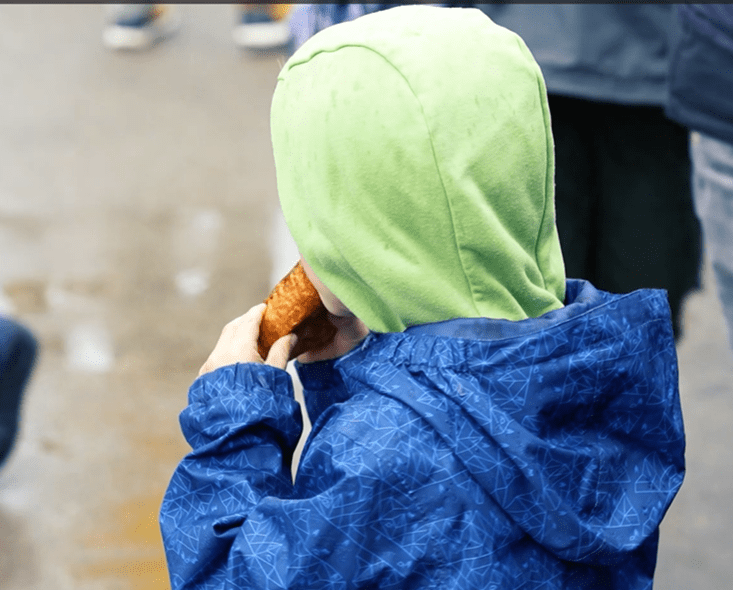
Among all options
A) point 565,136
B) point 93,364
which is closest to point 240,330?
point 565,136

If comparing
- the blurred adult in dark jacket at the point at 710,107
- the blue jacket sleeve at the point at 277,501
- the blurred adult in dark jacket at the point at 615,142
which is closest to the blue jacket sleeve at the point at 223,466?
the blue jacket sleeve at the point at 277,501

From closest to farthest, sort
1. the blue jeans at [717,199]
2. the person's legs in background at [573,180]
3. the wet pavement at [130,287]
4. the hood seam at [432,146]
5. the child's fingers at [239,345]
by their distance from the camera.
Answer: the hood seam at [432,146], the child's fingers at [239,345], the blue jeans at [717,199], the person's legs in background at [573,180], the wet pavement at [130,287]

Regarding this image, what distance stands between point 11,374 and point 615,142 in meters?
1.58

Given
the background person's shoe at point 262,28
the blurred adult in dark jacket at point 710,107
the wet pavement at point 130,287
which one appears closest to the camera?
the blurred adult in dark jacket at point 710,107

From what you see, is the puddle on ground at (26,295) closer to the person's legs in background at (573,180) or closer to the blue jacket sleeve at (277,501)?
the person's legs in background at (573,180)

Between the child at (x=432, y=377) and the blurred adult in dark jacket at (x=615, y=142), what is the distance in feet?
3.41

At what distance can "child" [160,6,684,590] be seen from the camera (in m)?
0.90

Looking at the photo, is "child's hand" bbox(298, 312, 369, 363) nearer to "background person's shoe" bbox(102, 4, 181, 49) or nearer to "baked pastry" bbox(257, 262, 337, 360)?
"baked pastry" bbox(257, 262, 337, 360)

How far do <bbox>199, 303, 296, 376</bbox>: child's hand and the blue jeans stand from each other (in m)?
1.05

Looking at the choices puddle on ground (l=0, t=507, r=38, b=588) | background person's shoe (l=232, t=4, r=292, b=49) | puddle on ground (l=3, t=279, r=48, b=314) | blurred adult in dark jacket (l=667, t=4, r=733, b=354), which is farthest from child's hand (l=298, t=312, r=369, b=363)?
background person's shoe (l=232, t=4, r=292, b=49)

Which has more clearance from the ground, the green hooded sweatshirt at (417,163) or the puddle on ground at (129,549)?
the green hooded sweatshirt at (417,163)

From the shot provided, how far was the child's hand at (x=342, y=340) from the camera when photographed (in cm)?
125

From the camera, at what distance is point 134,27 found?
527 cm

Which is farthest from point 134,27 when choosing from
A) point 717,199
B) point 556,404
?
point 556,404
